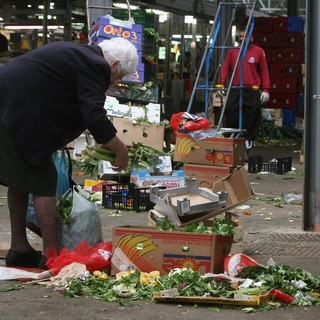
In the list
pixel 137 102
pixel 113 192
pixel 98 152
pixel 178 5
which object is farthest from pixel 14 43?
pixel 98 152

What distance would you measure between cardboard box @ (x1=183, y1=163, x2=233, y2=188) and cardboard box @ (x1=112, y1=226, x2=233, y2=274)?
15.1 ft

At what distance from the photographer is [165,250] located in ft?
20.0

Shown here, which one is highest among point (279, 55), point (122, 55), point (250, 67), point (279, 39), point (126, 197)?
point (122, 55)

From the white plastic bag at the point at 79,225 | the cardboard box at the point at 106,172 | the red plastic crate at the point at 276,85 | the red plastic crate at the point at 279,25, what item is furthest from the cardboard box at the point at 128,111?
the red plastic crate at the point at 279,25

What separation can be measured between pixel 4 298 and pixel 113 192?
14.1 feet

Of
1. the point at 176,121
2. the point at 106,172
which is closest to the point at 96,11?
the point at 176,121

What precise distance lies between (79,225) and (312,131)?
2687 millimetres

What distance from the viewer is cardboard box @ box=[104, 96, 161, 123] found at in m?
11.2

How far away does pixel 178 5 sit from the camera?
23141 millimetres

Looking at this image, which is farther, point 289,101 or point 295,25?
point 295,25

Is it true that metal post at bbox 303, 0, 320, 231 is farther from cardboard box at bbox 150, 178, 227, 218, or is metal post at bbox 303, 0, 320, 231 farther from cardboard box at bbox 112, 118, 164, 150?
cardboard box at bbox 112, 118, 164, 150

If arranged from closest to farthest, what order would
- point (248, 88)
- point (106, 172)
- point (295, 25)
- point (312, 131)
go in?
point (312, 131) < point (106, 172) < point (248, 88) < point (295, 25)

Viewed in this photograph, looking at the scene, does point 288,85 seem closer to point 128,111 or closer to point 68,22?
point 68,22

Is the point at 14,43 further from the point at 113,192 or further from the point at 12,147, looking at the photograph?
the point at 12,147
